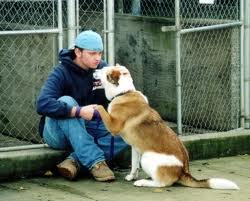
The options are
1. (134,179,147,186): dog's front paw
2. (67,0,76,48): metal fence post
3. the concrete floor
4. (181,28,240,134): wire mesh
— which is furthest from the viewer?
(181,28,240,134): wire mesh

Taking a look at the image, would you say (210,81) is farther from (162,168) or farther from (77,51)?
(162,168)

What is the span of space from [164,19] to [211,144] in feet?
7.10

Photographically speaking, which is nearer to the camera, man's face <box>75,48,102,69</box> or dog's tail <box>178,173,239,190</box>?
dog's tail <box>178,173,239,190</box>

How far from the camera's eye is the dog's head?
20.9ft

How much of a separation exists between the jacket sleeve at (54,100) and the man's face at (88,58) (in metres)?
0.21

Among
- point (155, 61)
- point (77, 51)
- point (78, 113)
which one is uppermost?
point (77, 51)

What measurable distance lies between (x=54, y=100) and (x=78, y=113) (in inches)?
9.9

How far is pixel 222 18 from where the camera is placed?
9164mm

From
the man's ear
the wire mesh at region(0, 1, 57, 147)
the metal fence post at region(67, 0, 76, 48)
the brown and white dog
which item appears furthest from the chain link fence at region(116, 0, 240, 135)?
the man's ear

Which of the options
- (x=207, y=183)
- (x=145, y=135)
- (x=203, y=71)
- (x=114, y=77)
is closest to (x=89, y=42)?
(x=114, y=77)

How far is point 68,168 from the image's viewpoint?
6441 millimetres

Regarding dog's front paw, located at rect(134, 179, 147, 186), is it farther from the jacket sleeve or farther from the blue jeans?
the jacket sleeve

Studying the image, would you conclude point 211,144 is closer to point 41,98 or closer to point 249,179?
point 249,179

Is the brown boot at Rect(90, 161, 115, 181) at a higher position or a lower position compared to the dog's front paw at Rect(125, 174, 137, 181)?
higher
